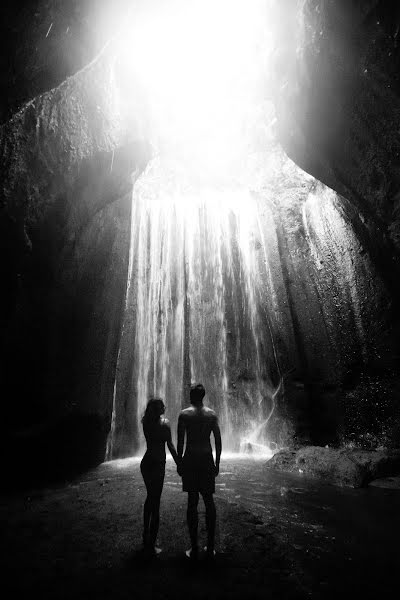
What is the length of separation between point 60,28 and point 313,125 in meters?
6.38

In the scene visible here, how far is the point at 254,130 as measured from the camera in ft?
57.1

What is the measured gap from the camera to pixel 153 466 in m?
3.37

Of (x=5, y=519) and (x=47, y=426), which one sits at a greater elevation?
(x=47, y=426)

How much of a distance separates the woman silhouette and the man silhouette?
16 centimetres

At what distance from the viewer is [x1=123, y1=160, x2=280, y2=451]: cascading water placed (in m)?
12.7

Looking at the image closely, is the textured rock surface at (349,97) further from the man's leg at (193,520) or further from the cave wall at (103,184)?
the man's leg at (193,520)

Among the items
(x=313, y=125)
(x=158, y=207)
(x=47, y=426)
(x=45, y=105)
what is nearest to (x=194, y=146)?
(x=158, y=207)

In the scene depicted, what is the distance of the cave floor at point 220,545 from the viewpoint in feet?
8.52

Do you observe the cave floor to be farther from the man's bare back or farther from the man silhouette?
the man's bare back

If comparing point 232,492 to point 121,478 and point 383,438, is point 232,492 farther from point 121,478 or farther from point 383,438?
point 383,438

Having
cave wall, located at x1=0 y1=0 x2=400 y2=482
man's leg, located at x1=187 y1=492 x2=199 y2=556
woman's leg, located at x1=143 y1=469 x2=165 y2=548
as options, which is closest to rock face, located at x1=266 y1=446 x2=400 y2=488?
cave wall, located at x1=0 y1=0 x2=400 y2=482

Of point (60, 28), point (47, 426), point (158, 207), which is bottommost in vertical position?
point (47, 426)

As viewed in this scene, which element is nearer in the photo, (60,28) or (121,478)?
(60,28)

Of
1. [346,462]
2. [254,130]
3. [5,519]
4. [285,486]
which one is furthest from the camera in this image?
[254,130]
